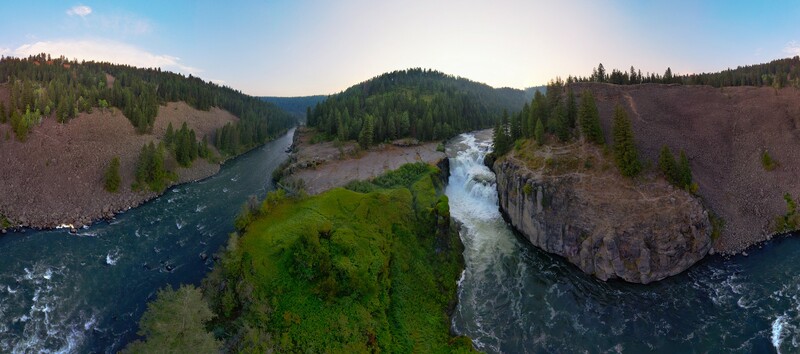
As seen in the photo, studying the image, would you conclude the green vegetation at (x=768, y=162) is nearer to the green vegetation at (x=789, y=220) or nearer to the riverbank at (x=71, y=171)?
the green vegetation at (x=789, y=220)

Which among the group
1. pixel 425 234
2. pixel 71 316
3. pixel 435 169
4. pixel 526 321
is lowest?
pixel 526 321

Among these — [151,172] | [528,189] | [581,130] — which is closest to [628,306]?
[528,189]

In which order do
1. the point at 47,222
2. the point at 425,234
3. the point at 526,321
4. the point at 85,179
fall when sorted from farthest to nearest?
1. the point at 85,179
2. the point at 47,222
3. the point at 425,234
4. the point at 526,321

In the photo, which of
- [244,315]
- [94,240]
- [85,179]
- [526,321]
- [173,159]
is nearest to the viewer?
[244,315]

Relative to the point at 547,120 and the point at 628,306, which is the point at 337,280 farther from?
the point at 547,120

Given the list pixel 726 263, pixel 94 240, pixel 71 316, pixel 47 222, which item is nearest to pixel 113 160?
pixel 47 222

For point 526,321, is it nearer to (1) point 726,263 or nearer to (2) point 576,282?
(2) point 576,282

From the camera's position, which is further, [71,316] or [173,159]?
[173,159]

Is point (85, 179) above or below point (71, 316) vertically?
above
